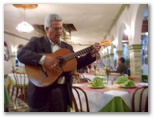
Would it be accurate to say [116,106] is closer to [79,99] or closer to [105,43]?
[79,99]

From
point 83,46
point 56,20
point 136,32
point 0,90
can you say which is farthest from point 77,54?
point 136,32

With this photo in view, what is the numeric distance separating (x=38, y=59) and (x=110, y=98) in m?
0.76

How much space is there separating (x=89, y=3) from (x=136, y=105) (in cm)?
109

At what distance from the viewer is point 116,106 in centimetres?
183

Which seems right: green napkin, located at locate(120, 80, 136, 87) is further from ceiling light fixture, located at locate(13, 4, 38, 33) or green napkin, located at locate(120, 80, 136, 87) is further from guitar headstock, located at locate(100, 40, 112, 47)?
ceiling light fixture, located at locate(13, 4, 38, 33)

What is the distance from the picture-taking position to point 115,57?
2.08 metres

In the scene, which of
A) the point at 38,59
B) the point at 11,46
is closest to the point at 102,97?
the point at 38,59

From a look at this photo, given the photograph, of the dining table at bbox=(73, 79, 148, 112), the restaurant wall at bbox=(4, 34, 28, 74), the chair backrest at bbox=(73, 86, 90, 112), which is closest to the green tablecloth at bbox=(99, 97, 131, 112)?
the dining table at bbox=(73, 79, 148, 112)

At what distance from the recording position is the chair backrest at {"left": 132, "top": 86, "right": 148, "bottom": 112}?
73.2 inches

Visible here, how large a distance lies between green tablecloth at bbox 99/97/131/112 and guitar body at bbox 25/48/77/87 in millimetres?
504

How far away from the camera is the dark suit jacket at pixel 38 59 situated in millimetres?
1646

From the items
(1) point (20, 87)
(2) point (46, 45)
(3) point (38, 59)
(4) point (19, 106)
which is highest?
(2) point (46, 45)

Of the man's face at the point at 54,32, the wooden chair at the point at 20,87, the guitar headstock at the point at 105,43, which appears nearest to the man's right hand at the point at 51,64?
the man's face at the point at 54,32

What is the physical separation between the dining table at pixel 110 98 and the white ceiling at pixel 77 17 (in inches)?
20.2
